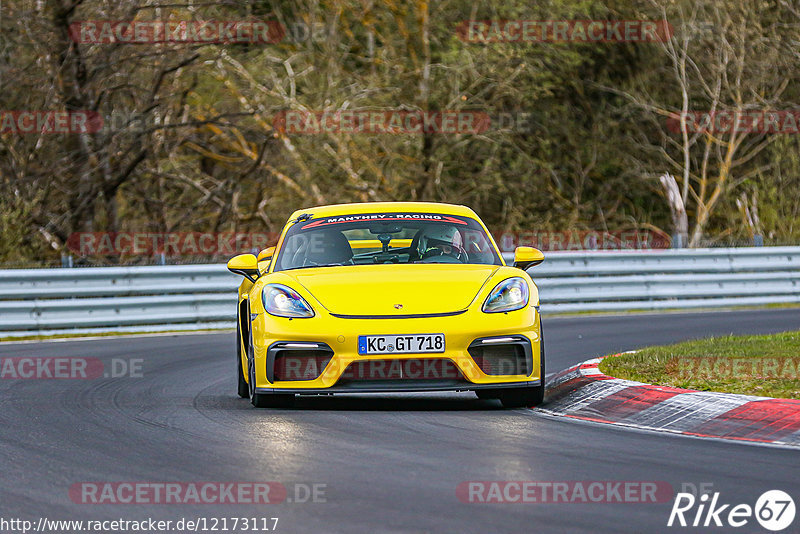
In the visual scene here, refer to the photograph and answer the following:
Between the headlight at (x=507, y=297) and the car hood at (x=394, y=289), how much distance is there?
0.11 meters

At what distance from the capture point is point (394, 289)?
8.79m

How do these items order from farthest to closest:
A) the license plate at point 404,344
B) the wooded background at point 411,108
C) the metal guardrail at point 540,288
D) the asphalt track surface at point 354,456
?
the wooded background at point 411,108, the metal guardrail at point 540,288, the license plate at point 404,344, the asphalt track surface at point 354,456

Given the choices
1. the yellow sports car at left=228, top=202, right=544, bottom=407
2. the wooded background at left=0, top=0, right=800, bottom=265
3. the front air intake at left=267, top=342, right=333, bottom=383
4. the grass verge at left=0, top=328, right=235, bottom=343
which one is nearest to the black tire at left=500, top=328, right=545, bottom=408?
the yellow sports car at left=228, top=202, right=544, bottom=407

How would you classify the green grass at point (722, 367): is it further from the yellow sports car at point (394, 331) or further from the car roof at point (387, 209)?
the car roof at point (387, 209)

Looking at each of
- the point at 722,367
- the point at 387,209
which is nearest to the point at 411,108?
the point at 387,209

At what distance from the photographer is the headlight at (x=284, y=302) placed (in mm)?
8812

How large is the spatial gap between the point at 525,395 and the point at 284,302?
5.60ft

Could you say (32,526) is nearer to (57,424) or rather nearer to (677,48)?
(57,424)

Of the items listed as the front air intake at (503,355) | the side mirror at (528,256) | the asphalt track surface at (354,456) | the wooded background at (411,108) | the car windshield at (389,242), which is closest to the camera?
the asphalt track surface at (354,456)

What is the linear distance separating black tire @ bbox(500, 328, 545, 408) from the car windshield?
3.67 feet

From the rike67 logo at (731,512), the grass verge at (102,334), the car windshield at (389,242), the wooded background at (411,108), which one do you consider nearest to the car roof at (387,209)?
the car windshield at (389,242)

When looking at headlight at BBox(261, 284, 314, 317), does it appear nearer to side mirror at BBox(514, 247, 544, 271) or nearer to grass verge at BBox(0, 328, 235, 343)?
side mirror at BBox(514, 247, 544, 271)

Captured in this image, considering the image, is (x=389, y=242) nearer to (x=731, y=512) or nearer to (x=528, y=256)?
(x=528, y=256)

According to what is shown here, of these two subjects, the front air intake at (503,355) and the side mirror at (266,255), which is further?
the side mirror at (266,255)
